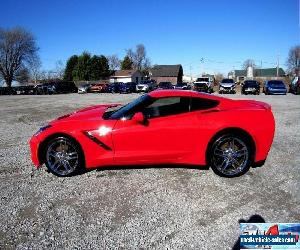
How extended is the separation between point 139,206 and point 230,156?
189 cm

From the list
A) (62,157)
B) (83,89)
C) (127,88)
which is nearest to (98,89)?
(83,89)

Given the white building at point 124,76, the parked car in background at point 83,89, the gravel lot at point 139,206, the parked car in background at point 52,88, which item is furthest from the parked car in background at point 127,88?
the white building at point 124,76

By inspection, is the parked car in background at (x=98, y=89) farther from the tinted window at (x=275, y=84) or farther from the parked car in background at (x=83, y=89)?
the tinted window at (x=275, y=84)

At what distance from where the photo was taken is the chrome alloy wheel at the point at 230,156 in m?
5.21

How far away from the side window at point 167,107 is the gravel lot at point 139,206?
1041mm

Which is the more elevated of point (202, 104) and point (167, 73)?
point (167, 73)

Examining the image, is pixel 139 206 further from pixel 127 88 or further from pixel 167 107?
pixel 127 88

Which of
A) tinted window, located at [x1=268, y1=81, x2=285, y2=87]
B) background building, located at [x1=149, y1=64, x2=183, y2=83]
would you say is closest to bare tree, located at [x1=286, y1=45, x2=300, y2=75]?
background building, located at [x1=149, y1=64, x2=183, y2=83]

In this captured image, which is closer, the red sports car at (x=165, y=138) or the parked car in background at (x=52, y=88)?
the red sports car at (x=165, y=138)

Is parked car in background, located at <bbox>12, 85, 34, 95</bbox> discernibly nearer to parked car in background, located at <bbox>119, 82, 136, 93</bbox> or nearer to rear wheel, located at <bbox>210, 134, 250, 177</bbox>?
parked car in background, located at <bbox>119, 82, 136, 93</bbox>

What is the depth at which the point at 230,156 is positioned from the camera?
17.1 ft

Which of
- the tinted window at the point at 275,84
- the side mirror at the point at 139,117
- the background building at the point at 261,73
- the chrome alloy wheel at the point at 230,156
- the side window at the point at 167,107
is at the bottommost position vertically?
the chrome alloy wheel at the point at 230,156

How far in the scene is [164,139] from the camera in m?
5.12

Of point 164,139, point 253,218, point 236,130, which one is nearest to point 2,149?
point 164,139
